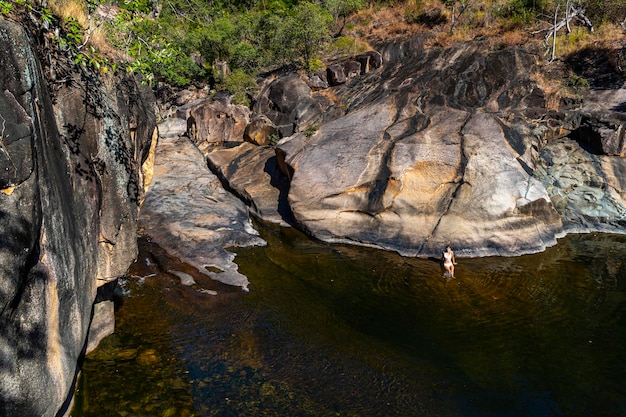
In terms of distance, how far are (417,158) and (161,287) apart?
1060 cm

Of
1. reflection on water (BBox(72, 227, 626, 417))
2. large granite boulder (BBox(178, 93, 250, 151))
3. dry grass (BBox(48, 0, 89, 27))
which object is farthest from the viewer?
large granite boulder (BBox(178, 93, 250, 151))

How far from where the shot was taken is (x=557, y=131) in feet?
69.3

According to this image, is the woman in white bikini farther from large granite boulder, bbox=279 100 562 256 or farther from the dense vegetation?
the dense vegetation

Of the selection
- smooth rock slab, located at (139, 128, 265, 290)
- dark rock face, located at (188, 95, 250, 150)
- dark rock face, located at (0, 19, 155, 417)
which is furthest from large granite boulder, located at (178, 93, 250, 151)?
dark rock face, located at (0, 19, 155, 417)

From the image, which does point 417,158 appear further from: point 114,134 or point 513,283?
point 114,134

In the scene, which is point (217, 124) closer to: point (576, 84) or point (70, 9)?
A: point (70, 9)

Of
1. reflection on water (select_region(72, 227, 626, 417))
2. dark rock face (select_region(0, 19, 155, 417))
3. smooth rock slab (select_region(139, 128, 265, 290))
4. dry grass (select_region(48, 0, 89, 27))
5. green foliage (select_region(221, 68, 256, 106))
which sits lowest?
reflection on water (select_region(72, 227, 626, 417))

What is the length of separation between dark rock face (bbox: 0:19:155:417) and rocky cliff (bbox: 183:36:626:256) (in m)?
9.51

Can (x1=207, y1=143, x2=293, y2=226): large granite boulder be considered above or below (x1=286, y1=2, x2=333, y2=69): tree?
below

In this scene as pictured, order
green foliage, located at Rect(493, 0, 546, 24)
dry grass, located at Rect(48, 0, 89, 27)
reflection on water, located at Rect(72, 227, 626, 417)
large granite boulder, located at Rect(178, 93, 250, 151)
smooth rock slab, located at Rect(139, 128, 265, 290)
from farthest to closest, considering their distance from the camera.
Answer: green foliage, located at Rect(493, 0, 546, 24) → large granite boulder, located at Rect(178, 93, 250, 151) → smooth rock slab, located at Rect(139, 128, 265, 290) → reflection on water, located at Rect(72, 227, 626, 417) → dry grass, located at Rect(48, 0, 89, 27)

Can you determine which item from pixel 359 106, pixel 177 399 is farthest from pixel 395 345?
pixel 359 106

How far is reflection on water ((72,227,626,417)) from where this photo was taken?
873cm

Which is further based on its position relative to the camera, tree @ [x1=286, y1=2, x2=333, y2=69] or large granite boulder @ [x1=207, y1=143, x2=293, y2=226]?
tree @ [x1=286, y1=2, x2=333, y2=69]

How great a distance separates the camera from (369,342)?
1086 cm
